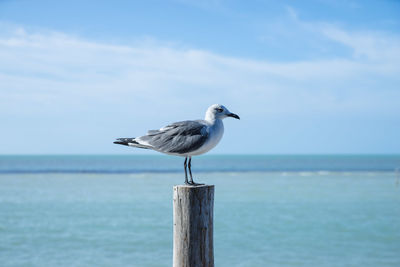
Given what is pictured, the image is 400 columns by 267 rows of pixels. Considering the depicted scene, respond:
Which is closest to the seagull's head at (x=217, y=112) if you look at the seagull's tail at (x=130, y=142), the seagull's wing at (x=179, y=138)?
the seagull's wing at (x=179, y=138)

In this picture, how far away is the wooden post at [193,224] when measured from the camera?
3.85 meters

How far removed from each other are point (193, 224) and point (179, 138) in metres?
0.96

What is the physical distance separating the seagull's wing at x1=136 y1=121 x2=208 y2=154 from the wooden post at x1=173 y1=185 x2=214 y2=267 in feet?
1.90

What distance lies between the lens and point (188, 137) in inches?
173

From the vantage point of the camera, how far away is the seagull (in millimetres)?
4344

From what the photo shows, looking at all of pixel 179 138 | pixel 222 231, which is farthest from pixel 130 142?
pixel 222 231

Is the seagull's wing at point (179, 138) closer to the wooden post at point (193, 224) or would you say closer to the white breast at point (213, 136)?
the white breast at point (213, 136)

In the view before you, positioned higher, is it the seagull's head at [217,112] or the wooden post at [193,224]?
the seagull's head at [217,112]

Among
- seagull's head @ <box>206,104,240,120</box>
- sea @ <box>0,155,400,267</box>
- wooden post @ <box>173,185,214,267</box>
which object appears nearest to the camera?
wooden post @ <box>173,185,214,267</box>

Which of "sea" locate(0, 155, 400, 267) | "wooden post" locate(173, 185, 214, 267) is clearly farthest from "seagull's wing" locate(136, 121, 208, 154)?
"sea" locate(0, 155, 400, 267)

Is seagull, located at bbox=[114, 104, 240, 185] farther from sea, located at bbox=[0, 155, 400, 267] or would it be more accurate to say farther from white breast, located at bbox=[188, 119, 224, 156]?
sea, located at bbox=[0, 155, 400, 267]

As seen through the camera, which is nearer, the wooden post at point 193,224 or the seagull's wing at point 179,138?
the wooden post at point 193,224

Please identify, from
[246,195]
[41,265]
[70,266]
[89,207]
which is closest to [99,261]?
[70,266]

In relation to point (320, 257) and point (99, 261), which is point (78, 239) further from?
point (320, 257)
